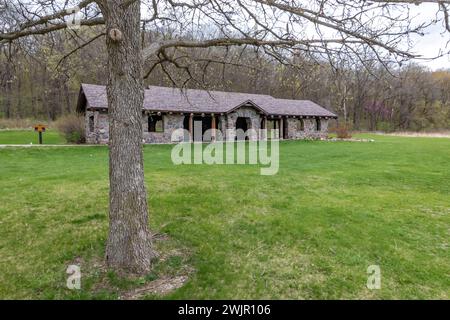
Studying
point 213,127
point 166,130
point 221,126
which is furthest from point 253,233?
point 221,126

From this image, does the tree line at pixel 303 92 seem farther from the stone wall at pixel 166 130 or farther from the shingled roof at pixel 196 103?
the stone wall at pixel 166 130

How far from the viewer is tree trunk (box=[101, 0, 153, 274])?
3.89 meters

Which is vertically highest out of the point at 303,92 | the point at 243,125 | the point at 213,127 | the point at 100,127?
the point at 303,92

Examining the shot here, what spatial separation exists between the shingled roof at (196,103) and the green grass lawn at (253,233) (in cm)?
1225

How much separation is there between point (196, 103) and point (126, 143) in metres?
21.8

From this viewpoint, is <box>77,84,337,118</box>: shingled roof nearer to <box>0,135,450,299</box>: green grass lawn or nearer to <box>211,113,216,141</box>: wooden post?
<box>211,113,216,141</box>: wooden post

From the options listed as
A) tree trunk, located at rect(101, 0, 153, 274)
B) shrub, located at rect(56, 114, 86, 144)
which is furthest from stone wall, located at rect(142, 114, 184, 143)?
tree trunk, located at rect(101, 0, 153, 274)

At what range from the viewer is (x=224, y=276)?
4035 mm

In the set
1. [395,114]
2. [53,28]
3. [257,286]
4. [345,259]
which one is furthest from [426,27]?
[395,114]

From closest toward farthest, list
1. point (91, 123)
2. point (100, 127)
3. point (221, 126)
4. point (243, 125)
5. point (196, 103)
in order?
point (100, 127)
point (91, 123)
point (196, 103)
point (221, 126)
point (243, 125)

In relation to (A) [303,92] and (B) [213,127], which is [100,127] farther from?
(A) [303,92]

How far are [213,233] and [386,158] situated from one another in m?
13.0

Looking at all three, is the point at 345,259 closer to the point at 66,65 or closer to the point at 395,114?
the point at 66,65

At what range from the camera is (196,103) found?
2538cm
